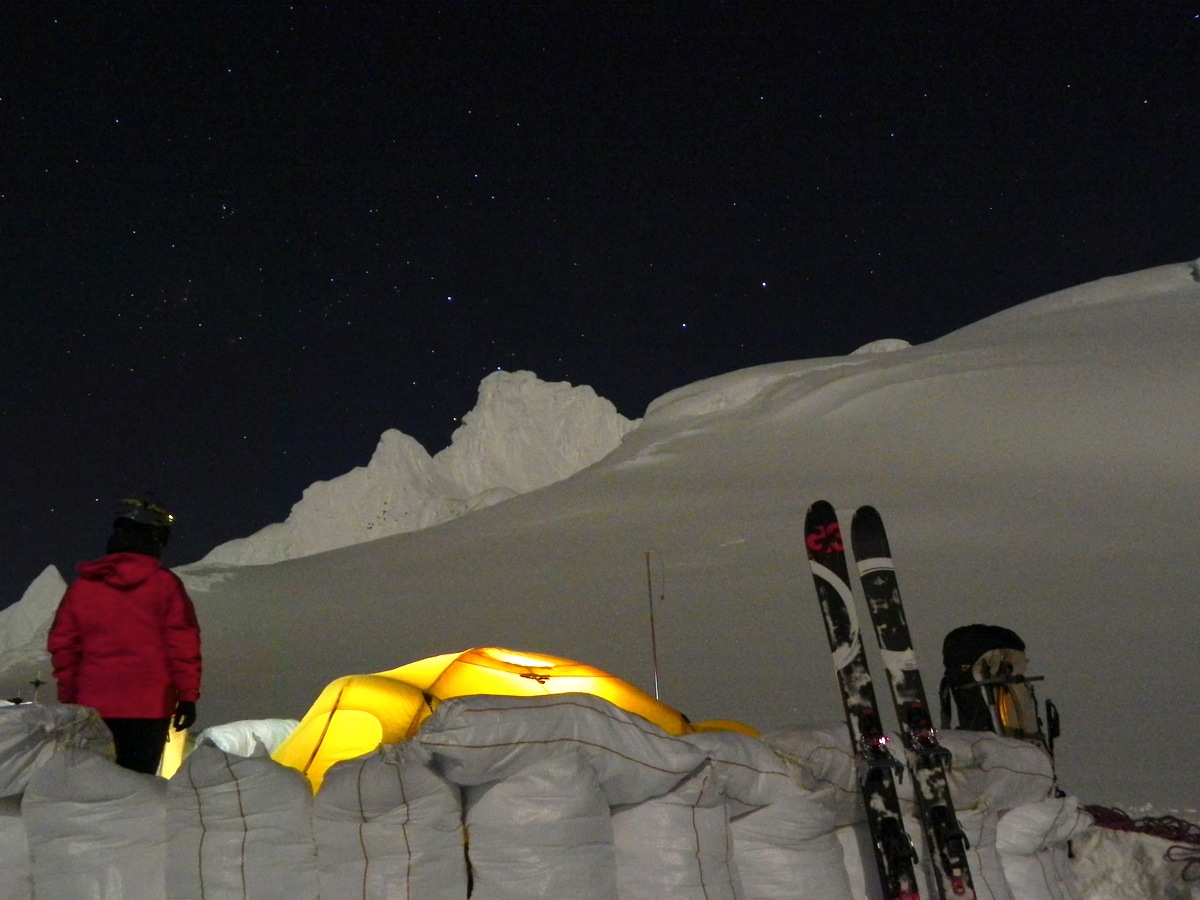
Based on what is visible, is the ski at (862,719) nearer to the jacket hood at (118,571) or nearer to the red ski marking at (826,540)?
the red ski marking at (826,540)

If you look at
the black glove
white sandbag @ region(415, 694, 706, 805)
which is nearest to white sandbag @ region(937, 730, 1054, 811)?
white sandbag @ region(415, 694, 706, 805)

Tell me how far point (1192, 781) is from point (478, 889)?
16.5ft

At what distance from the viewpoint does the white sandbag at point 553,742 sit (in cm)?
334

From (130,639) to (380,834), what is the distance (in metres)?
1.19

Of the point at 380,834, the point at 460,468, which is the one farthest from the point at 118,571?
the point at 460,468

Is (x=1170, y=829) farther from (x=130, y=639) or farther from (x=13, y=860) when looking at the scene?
(x=13, y=860)

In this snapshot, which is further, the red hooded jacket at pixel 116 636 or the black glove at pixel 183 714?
the black glove at pixel 183 714

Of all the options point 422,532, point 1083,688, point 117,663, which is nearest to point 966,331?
point 422,532

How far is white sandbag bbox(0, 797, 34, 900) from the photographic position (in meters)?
3.10

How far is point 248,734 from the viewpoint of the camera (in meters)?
5.61

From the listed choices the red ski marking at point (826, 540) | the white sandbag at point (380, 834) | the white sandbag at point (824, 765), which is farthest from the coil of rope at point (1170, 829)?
the white sandbag at point (380, 834)

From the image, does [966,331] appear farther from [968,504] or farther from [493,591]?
[493,591]

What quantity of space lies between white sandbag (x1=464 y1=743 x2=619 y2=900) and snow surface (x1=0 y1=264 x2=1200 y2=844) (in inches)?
160

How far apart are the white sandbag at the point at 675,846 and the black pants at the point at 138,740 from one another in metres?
1.69
